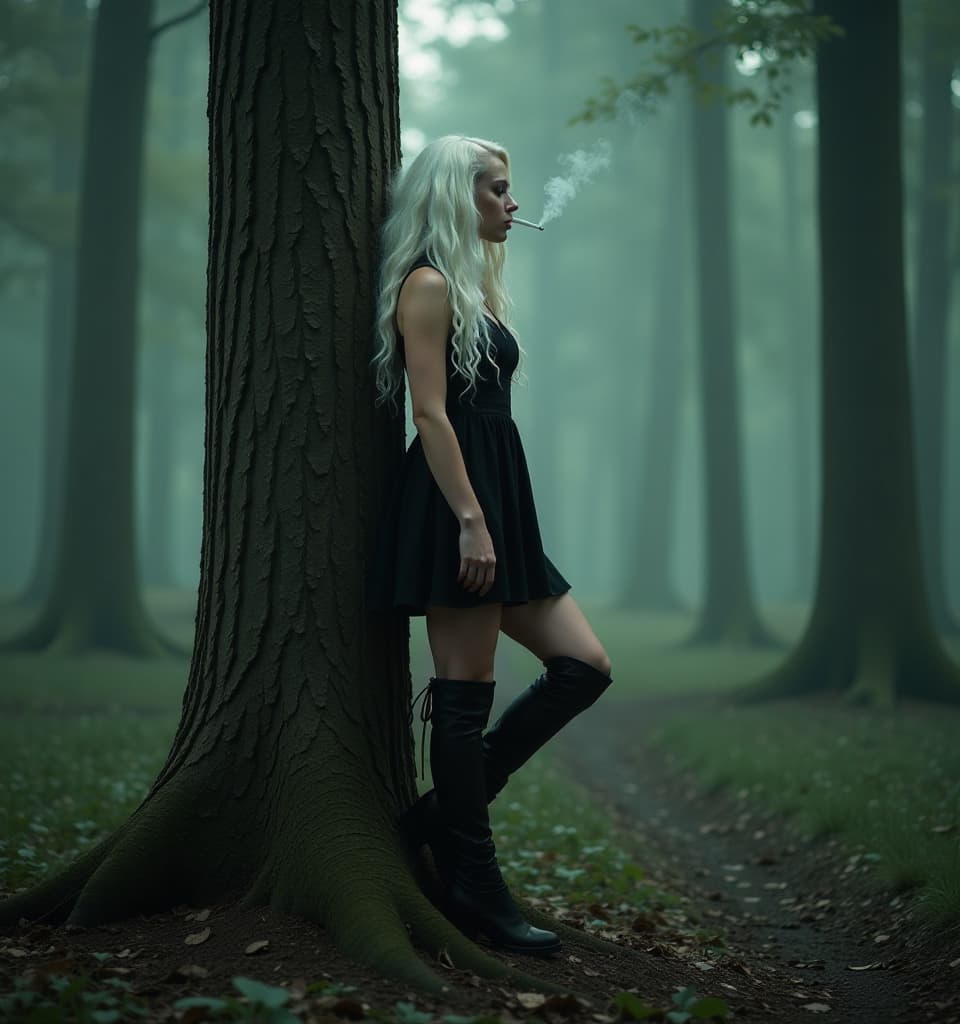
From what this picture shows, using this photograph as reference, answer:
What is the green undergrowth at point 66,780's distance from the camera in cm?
465

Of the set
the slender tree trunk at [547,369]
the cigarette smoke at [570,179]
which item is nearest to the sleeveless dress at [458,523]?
the cigarette smoke at [570,179]

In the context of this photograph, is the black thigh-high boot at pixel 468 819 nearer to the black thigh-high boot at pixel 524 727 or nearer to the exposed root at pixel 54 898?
the black thigh-high boot at pixel 524 727

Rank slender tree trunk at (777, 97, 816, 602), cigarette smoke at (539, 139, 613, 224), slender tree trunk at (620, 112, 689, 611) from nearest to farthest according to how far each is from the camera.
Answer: cigarette smoke at (539, 139, 613, 224)
slender tree trunk at (620, 112, 689, 611)
slender tree trunk at (777, 97, 816, 602)

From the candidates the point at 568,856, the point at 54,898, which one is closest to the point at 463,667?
the point at 54,898

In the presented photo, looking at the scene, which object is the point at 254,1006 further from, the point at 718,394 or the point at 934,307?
the point at 934,307

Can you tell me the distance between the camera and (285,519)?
334 cm

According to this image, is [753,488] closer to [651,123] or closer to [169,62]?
[651,123]

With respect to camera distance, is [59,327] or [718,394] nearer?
[718,394]

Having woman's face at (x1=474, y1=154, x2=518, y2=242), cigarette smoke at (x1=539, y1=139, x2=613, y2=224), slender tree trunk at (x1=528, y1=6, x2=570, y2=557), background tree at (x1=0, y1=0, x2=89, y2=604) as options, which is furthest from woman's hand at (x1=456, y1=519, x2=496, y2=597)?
slender tree trunk at (x1=528, y1=6, x2=570, y2=557)

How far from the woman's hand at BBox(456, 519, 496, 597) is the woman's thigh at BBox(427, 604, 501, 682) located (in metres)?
0.15

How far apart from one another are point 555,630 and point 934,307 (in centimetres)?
1568

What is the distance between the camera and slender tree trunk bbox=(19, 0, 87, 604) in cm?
1769

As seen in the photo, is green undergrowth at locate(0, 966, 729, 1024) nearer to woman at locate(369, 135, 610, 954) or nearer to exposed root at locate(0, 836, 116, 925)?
woman at locate(369, 135, 610, 954)

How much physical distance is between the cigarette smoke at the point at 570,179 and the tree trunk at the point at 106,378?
28.3 ft
